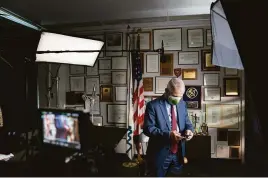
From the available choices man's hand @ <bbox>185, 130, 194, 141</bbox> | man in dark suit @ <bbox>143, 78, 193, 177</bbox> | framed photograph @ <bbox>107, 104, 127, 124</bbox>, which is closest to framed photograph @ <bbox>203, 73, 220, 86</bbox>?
framed photograph @ <bbox>107, 104, 127, 124</bbox>

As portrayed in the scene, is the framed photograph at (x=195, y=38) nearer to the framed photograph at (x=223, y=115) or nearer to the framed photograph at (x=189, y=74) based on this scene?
the framed photograph at (x=189, y=74)

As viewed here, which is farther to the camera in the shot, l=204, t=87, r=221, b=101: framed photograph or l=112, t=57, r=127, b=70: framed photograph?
l=112, t=57, r=127, b=70: framed photograph

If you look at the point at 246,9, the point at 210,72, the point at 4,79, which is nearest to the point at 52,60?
the point at 246,9

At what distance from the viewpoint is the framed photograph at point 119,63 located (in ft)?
17.1

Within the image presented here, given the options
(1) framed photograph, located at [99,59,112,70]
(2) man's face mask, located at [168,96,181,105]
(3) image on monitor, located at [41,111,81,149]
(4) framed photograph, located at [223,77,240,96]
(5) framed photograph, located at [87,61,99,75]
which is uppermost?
(1) framed photograph, located at [99,59,112,70]

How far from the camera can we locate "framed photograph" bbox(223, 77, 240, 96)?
4.70m

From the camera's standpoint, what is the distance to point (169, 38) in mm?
4957

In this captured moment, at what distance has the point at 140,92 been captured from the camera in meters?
4.63

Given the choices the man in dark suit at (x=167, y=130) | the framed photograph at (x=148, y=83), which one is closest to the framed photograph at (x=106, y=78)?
the framed photograph at (x=148, y=83)

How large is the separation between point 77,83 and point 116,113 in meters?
1.14

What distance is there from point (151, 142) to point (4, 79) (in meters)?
2.93

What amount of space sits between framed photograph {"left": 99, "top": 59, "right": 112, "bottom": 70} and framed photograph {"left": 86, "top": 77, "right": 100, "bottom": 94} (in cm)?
28

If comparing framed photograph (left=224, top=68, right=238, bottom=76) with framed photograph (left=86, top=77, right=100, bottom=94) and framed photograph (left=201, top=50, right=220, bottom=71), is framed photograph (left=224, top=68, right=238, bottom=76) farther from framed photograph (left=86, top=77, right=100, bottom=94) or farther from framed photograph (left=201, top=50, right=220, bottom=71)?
framed photograph (left=86, top=77, right=100, bottom=94)

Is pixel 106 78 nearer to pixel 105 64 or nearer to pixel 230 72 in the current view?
pixel 105 64
